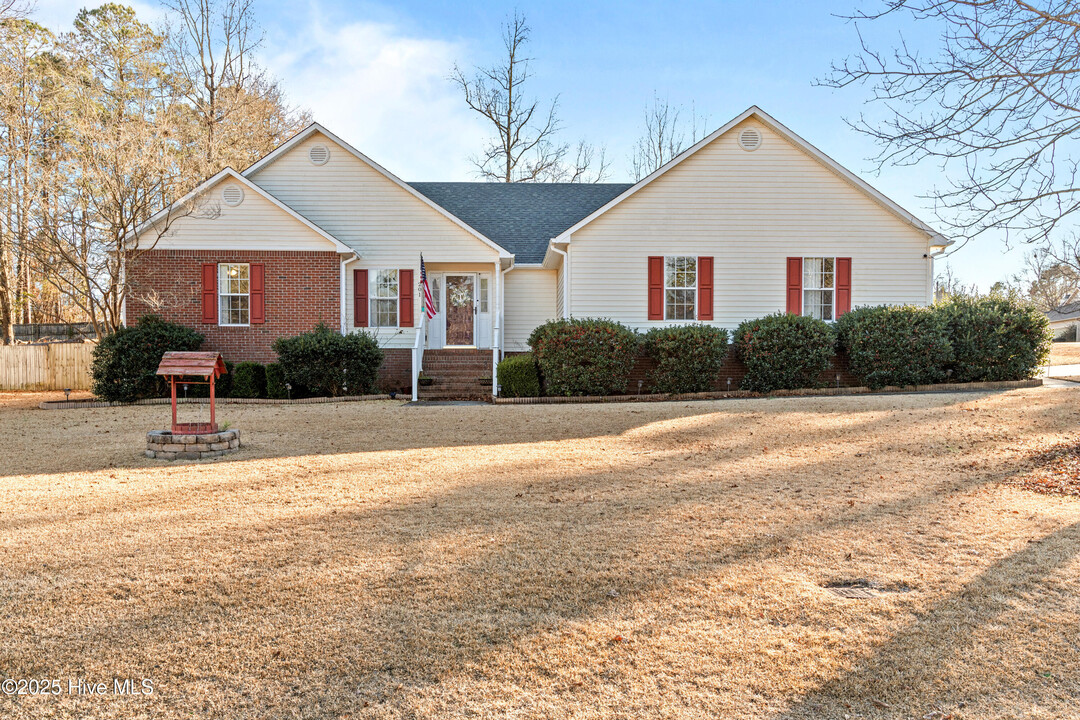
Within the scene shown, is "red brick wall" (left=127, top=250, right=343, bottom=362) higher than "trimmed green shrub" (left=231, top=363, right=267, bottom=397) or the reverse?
higher

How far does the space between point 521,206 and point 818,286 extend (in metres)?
9.05

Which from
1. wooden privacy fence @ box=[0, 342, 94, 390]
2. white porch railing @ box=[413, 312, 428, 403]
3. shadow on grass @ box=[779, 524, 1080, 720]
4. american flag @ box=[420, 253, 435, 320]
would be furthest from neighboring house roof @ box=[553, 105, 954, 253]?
wooden privacy fence @ box=[0, 342, 94, 390]

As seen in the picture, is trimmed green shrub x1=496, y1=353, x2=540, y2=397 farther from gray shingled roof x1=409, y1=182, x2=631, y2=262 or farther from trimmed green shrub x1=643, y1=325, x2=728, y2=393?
gray shingled roof x1=409, y1=182, x2=631, y2=262

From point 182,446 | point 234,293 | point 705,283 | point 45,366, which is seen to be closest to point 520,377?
point 705,283

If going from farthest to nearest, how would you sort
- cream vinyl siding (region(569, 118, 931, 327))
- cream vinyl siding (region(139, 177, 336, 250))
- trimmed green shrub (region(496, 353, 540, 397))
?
cream vinyl siding (region(569, 118, 931, 327)) → cream vinyl siding (region(139, 177, 336, 250)) → trimmed green shrub (region(496, 353, 540, 397))

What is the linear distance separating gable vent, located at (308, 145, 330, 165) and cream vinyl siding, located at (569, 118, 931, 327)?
21.9ft

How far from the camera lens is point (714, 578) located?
3820 millimetres

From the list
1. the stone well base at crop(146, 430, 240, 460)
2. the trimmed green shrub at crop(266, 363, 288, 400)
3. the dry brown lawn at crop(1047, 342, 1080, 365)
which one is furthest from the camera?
the dry brown lawn at crop(1047, 342, 1080, 365)

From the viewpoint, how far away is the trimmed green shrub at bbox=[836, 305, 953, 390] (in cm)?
1284

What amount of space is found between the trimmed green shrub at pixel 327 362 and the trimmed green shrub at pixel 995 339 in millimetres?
12142

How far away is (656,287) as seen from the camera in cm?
1522

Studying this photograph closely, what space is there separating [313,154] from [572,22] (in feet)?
30.9

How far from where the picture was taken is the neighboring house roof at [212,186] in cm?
1452

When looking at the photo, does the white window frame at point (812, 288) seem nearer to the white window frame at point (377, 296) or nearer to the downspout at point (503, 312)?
the downspout at point (503, 312)
